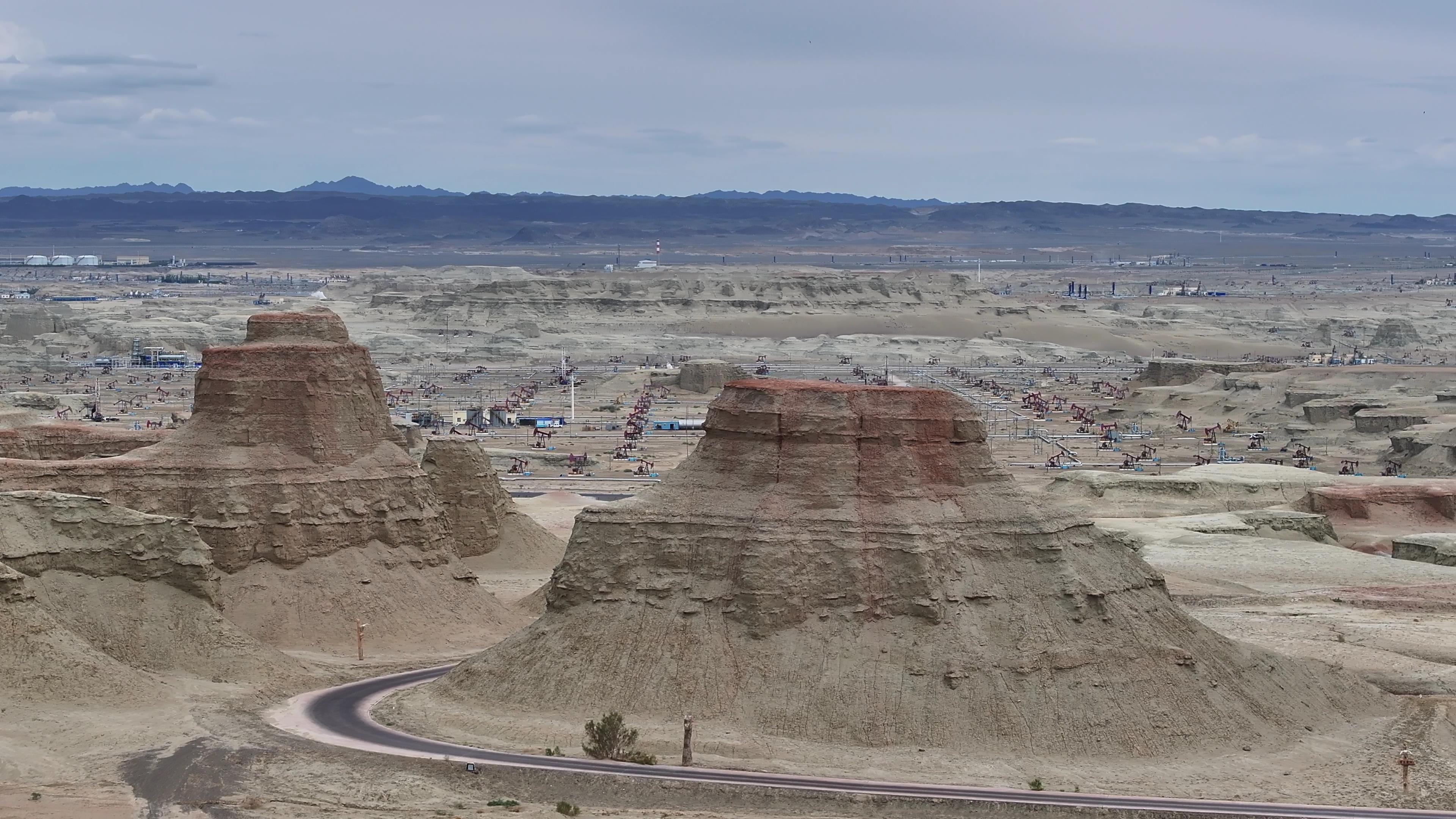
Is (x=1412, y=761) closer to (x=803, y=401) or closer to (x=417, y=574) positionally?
(x=803, y=401)

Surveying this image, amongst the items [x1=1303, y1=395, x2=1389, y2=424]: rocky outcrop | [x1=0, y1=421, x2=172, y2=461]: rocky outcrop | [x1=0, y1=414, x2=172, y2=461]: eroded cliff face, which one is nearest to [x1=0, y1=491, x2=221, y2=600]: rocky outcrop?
[x1=0, y1=414, x2=172, y2=461]: eroded cliff face

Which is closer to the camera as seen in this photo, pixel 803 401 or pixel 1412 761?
pixel 1412 761

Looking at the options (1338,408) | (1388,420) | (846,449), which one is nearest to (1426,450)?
(1388,420)

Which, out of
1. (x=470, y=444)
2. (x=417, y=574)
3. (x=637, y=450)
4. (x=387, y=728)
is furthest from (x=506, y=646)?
(x=637, y=450)

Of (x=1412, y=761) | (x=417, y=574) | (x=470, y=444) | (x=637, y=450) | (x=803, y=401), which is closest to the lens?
(x=1412, y=761)

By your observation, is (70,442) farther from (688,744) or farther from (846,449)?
(688,744)

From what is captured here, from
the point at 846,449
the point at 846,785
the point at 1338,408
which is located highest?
the point at 846,449

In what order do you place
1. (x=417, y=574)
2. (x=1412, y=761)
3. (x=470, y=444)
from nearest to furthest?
(x=1412, y=761)
(x=417, y=574)
(x=470, y=444)

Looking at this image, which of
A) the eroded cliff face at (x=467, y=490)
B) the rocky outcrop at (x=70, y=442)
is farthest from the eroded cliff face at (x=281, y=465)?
the eroded cliff face at (x=467, y=490)
